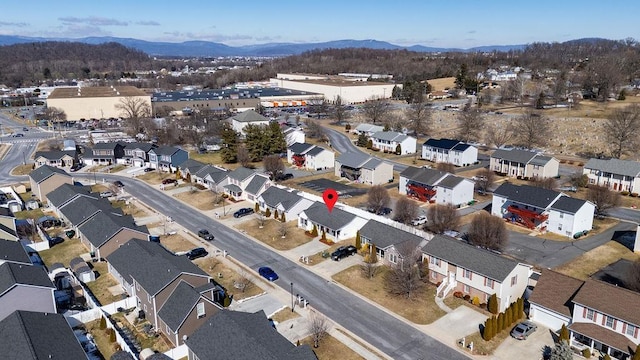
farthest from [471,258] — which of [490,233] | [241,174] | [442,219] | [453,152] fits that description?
[453,152]

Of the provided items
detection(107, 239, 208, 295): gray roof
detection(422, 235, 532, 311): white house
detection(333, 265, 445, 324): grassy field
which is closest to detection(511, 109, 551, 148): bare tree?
detection(422, 235, 532, 311): white house

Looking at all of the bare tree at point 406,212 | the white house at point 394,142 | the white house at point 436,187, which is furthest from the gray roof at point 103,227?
the white house at point 394,142

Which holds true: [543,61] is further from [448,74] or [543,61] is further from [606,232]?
[606,232]

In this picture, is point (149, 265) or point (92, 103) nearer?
point (149, 265)

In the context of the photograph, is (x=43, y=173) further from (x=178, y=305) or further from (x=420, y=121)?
(x=420, y=121)

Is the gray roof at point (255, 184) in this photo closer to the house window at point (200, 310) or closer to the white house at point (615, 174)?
the house window at point (200, 310)

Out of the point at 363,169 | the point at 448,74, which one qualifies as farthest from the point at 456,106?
the point at 363,169

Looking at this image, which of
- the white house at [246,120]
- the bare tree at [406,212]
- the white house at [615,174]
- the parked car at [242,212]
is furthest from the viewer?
the white house at [246,120]
